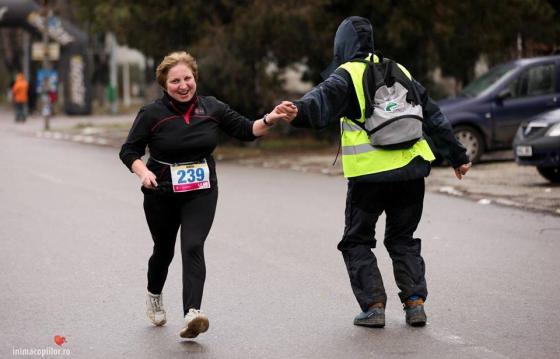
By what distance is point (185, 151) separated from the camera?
22.6ft

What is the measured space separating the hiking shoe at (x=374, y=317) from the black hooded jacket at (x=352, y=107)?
80cm

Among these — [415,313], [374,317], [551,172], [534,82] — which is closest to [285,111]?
[374,317]

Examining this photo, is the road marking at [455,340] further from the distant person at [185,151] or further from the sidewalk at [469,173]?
the sidewalk at [469,173]

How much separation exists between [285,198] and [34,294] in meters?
6.98

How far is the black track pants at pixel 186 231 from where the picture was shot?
22.5 ft

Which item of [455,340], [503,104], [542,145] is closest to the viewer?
[455,340]

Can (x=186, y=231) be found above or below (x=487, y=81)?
below

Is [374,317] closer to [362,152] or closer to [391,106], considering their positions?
[362,152]

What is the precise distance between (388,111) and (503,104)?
13475 millimetres

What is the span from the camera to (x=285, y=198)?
15.3m

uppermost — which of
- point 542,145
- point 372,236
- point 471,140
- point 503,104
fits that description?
point 503,104

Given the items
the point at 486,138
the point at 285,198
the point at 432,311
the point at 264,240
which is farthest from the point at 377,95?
the point at 486,138

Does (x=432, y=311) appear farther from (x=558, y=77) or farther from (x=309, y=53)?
(x=309, y=53)

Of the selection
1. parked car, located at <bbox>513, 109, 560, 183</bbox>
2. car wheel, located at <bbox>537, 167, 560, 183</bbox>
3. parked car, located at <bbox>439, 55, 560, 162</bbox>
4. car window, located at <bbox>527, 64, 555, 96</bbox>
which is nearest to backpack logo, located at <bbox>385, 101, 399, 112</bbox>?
parked car, located at <bbox>513, 109, 560, 183</bbox>
